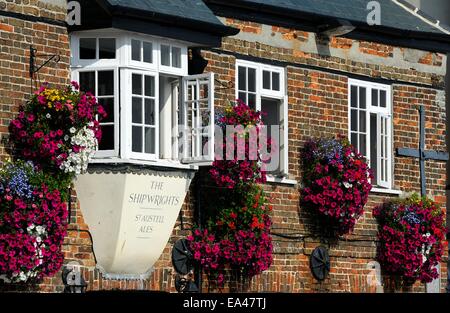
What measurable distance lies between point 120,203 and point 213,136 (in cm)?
176

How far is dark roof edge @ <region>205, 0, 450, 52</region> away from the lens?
82.0 ft

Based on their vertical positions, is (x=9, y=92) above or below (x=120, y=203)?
above

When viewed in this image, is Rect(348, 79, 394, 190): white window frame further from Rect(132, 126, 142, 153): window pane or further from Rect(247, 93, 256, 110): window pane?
Rect(132, 126, 142, 153): window pane

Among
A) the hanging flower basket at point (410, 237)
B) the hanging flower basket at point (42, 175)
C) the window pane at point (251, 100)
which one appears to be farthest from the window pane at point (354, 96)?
the hanging flower basket at point (42, 175)

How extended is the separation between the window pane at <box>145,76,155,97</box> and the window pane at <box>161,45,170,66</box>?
39 cm

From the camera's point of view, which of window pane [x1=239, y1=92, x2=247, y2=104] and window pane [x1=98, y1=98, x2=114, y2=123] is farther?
window pane [x1=239, y1=92, x2=247, y2=104]

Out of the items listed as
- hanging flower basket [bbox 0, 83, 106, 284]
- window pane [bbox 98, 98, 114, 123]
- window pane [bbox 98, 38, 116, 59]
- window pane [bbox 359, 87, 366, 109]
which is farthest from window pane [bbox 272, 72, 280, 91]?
hanging flower basket [bbox 0, 83, 106, 284]

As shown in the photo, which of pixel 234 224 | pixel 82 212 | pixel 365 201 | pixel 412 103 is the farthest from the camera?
pixel 412 103

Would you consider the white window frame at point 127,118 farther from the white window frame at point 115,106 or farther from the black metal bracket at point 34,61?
the black metal bracket at point 34,61

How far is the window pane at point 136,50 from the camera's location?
2250 centimetres

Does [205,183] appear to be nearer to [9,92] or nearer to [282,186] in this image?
[282,186]

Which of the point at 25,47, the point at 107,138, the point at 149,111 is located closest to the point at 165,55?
the point at 149,111
